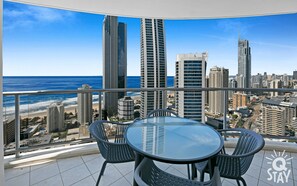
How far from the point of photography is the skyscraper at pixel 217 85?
3844mm

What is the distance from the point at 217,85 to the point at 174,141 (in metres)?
2.60

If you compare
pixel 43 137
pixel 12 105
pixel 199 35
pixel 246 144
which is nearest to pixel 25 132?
pixel 43 137

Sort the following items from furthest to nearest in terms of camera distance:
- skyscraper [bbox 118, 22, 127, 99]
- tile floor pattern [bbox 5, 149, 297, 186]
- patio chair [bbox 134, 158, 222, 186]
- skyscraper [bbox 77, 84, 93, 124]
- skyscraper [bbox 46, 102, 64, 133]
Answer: skyscraper [bbox 118, 22, 127, 99] → skyscraper [bbox 77, 84, 93, 124] → skyscraper [bbox 46, 102, 64, 133] → tile floor pattern [bbox 5, 149, 297, 186] → patio chair [bbox 134, 158, 222, 186]

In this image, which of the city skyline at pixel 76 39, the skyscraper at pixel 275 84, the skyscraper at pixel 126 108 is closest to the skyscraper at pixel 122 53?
the skyscraper at pixel 126 108

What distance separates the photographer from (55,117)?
323cm

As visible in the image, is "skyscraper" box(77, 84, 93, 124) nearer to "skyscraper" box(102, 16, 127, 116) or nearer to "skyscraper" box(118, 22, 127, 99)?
"skyscraper" box(102, 16, 127, 116)

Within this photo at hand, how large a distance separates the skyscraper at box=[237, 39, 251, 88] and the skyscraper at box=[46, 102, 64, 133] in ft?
11.3

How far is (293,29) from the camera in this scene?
296 inches

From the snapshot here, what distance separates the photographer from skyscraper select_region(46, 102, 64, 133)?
3188 millimetres

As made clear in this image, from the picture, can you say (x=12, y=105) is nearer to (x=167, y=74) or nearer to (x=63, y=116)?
(x=63, y=116)

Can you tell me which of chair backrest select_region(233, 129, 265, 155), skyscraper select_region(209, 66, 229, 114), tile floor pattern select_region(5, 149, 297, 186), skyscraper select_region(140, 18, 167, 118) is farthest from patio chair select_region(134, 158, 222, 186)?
skyscraper select_region(209, 66, 229, 114)

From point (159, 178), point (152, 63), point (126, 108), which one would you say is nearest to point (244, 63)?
point (152, 63)

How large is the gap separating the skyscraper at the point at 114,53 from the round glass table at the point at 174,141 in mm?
2176

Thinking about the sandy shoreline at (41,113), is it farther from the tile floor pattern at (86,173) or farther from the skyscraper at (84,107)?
the tile floor pattern at (86,173)
